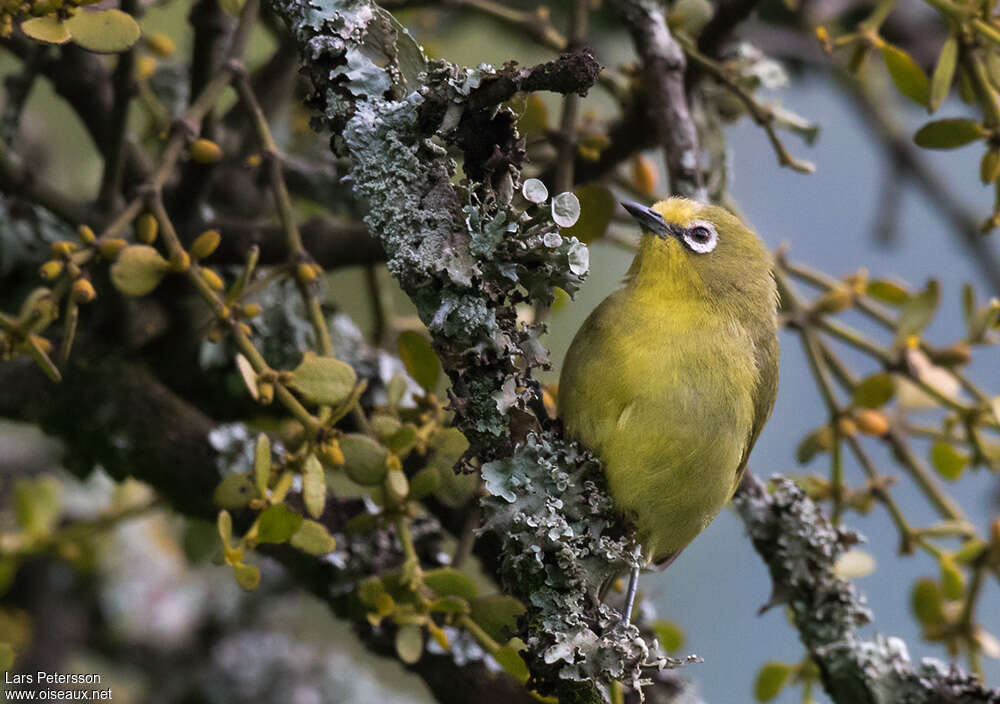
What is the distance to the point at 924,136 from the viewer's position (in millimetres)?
1628

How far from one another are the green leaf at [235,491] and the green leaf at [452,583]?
28cm

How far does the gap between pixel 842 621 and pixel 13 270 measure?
5.37 ft

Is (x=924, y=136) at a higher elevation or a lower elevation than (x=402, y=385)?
higher

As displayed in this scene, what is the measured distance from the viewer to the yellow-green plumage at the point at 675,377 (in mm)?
1477

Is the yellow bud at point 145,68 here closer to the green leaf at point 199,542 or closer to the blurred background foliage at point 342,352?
the blurred background foliage at point 342,352

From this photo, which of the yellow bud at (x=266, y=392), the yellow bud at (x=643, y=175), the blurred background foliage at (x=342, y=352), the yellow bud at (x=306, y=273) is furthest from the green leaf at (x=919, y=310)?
the yellow bud at (x=266, y=392)

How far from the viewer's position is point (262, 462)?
→ 4.20ft

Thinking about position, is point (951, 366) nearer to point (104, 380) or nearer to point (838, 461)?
point (838, 461)

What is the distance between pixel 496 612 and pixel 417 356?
1.23 ft

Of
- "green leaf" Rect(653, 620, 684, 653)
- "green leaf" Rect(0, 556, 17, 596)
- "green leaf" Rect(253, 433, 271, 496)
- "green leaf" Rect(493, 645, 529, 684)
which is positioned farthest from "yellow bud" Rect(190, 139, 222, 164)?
"green leaf" Rect(653, 620, 684, 653)

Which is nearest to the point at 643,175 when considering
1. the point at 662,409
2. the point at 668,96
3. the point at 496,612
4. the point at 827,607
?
the point at 668,96

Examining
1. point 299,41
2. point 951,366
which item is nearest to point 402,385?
point 299,41

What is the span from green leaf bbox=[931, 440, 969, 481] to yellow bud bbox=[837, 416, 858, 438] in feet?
0.53

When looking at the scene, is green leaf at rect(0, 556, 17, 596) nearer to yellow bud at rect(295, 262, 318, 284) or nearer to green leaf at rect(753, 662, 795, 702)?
yellow bud at rect(295, 262, 318, 284)
